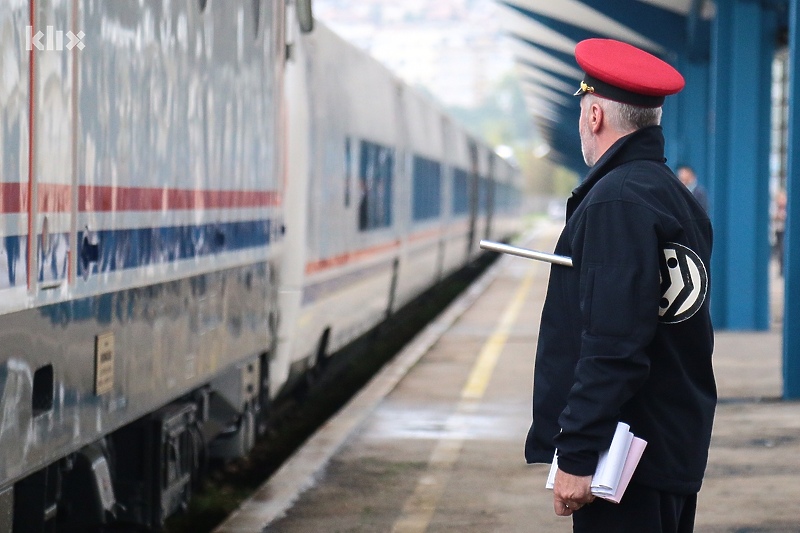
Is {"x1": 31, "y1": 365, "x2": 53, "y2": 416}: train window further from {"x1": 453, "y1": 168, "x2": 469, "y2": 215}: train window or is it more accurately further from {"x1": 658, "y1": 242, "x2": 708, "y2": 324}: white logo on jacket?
{"x1": 453, "y1": 168, "x2": 469, "y2": 215}: train window

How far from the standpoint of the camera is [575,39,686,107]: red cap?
3254 millimetres

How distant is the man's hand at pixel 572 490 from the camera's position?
3111 millimetres

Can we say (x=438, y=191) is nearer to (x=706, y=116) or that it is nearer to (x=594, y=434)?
(x=706, y=116)

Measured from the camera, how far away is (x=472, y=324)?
17516 mm

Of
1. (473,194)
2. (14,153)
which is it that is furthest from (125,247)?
(473,194)

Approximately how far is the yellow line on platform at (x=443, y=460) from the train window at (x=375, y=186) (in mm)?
1652

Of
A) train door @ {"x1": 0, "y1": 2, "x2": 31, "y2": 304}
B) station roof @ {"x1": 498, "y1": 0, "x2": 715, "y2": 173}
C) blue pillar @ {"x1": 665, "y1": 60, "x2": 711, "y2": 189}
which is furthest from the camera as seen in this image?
blue pillar @ {"x1": 665, "y1": 60, "x2": 711, "y2": 189}

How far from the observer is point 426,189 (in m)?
18.3

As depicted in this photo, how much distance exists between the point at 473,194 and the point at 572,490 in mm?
25139

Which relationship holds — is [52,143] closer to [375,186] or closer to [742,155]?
[375,186]

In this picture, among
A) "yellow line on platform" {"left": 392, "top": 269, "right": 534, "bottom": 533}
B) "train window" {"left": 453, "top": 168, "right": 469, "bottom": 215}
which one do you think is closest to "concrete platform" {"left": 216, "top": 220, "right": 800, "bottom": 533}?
"yellow line on platform" {"left": 392, "top": 269, "right": 534, "bottom": 533}

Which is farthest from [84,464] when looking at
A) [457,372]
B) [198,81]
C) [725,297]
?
[725,297]

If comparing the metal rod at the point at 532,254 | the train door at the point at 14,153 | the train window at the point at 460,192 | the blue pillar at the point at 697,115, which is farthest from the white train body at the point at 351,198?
the metal rod at the point at 532,254

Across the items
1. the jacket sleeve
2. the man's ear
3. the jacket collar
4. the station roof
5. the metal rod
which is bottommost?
the jacket sleeve
